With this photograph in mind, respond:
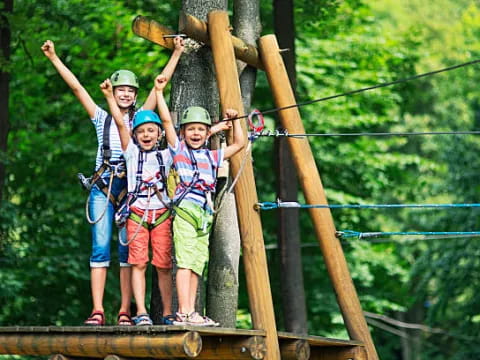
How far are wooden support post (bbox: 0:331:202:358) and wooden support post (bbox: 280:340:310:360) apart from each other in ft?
4.45

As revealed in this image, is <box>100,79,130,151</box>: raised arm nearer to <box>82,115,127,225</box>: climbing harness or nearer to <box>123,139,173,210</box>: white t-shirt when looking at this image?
<box>123,139,173,210</box>: white t-shirt

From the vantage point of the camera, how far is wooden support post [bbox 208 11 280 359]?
7.14 meters

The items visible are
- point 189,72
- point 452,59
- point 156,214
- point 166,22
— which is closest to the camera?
point 156,214

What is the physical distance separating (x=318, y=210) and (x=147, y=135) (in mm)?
1859

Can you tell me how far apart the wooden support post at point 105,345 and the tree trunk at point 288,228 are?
624 cm

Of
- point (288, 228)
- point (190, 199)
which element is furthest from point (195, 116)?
point (288, 228)

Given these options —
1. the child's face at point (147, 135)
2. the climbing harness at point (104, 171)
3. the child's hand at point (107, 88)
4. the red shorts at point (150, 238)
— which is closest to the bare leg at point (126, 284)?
the red shorts at point (150, 238)

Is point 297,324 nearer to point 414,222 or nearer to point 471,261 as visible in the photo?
point 471,261

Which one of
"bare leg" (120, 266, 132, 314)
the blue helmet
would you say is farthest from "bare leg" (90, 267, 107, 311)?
the blue helmet

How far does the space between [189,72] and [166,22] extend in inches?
236

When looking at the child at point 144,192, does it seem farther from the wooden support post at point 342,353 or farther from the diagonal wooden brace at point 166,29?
the wooden support post at point 342,353

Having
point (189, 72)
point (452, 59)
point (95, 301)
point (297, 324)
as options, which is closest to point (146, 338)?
point (95, 301)

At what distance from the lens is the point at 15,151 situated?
569 inches

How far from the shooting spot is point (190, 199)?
22.5 feet
